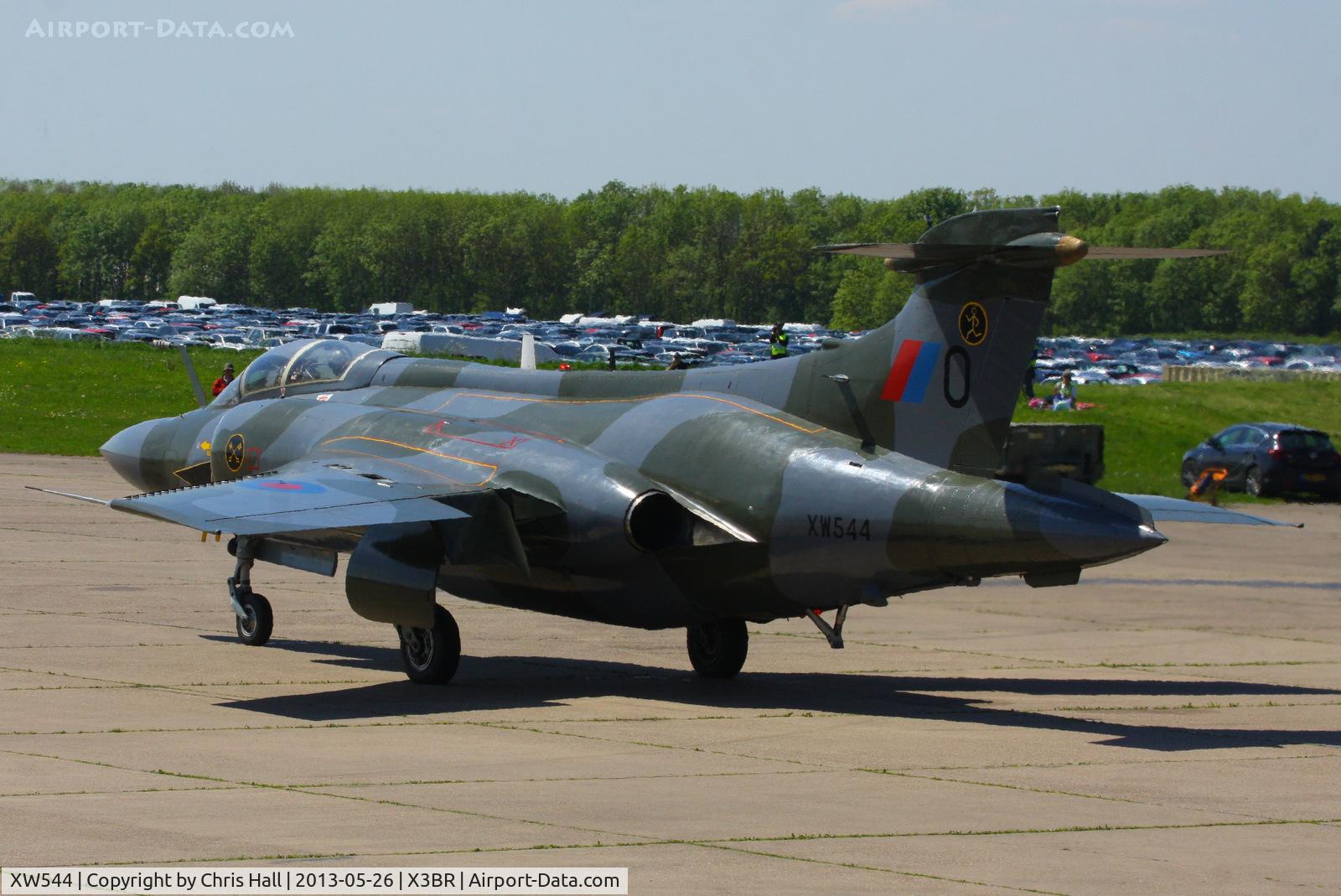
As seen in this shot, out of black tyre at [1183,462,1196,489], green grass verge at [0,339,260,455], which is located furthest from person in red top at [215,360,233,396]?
black tyre at [1183,462,1196,489]

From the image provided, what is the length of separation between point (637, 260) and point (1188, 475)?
113 metres

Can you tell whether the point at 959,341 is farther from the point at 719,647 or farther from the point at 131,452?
the point at 131,452

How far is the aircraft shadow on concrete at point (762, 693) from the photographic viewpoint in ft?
50.9

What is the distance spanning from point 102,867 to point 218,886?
76 cm

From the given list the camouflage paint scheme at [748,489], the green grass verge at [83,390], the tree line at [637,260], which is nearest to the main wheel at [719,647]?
the camouflage paint scheme at [748,489]

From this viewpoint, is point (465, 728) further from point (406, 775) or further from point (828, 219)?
point (828, 219)

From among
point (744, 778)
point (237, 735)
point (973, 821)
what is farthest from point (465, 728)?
point (973, 821)

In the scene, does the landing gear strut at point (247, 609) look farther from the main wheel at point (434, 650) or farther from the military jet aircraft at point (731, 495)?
the main wheel at point (434, 650)

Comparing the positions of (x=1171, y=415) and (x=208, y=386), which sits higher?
(x=1171, y=415)

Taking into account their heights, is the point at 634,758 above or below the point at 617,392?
below

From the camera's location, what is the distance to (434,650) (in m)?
17.4

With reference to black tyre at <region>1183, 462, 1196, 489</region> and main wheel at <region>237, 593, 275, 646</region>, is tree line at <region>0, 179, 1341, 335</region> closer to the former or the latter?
black tyre at <region>1183, 462, 1196, 489</region>

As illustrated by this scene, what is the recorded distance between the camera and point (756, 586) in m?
16.5

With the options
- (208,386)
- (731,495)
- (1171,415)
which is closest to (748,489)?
(731,495)
